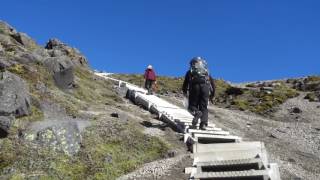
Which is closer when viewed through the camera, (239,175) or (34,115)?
(239,175)

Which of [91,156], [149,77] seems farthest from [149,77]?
[91,156]

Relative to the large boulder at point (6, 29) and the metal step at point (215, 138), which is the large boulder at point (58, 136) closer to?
the metal step at point (215, 138)

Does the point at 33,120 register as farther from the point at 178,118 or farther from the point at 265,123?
the point at 265,123

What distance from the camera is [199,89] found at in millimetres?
17797

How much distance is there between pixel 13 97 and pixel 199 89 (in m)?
5.92

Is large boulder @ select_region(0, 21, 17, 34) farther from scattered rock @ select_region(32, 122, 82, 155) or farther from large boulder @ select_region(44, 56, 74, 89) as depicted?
scattered rock @ select_region(32, 122, 82, 155)

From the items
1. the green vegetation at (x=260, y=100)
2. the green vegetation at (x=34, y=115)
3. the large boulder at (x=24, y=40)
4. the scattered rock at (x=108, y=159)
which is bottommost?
the scattered rock at (x=108, y=159)

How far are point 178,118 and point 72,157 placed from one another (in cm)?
757

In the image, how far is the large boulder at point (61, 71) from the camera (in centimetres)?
2427

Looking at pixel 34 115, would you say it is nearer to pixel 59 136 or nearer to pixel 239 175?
pixel 59 136

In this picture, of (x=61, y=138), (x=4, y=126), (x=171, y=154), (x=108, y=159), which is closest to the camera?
(x=108, y=159)

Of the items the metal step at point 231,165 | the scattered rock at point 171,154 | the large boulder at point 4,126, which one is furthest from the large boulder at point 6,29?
the metal step at point 231,165

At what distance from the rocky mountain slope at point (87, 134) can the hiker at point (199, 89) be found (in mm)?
1086


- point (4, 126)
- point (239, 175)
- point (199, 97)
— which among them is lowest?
point (239, 175)
